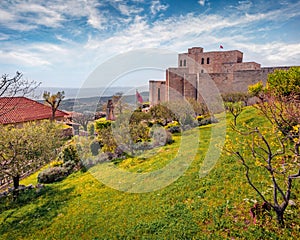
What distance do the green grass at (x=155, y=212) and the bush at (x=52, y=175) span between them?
5.41 feet

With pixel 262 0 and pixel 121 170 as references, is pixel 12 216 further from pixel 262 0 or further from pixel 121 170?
pixel 262 0

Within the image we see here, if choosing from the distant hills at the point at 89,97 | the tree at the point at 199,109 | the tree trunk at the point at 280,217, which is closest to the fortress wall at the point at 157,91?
the tree at the point at 199,109

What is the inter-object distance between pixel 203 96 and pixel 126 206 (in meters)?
20.4

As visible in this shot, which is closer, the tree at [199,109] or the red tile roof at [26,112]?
the tree at [199,109]

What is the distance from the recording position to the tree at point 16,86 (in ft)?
19.3

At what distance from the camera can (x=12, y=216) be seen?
6457 millimetres

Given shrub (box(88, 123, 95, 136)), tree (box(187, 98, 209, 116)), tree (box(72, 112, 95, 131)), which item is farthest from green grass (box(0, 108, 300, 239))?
tree (box(187, 98, 209, 116))

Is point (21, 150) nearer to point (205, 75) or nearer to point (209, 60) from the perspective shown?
point (205, 75)

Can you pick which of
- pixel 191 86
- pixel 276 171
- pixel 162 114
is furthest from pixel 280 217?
pixel 191 86

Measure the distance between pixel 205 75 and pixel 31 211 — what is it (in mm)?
22289

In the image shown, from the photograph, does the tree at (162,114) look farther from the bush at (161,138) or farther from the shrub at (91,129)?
the shrub at (91,129)

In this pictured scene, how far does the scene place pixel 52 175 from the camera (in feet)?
31.7

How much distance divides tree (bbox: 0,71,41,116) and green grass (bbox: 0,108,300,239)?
3917 mm

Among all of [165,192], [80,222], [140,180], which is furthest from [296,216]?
[80,222]
